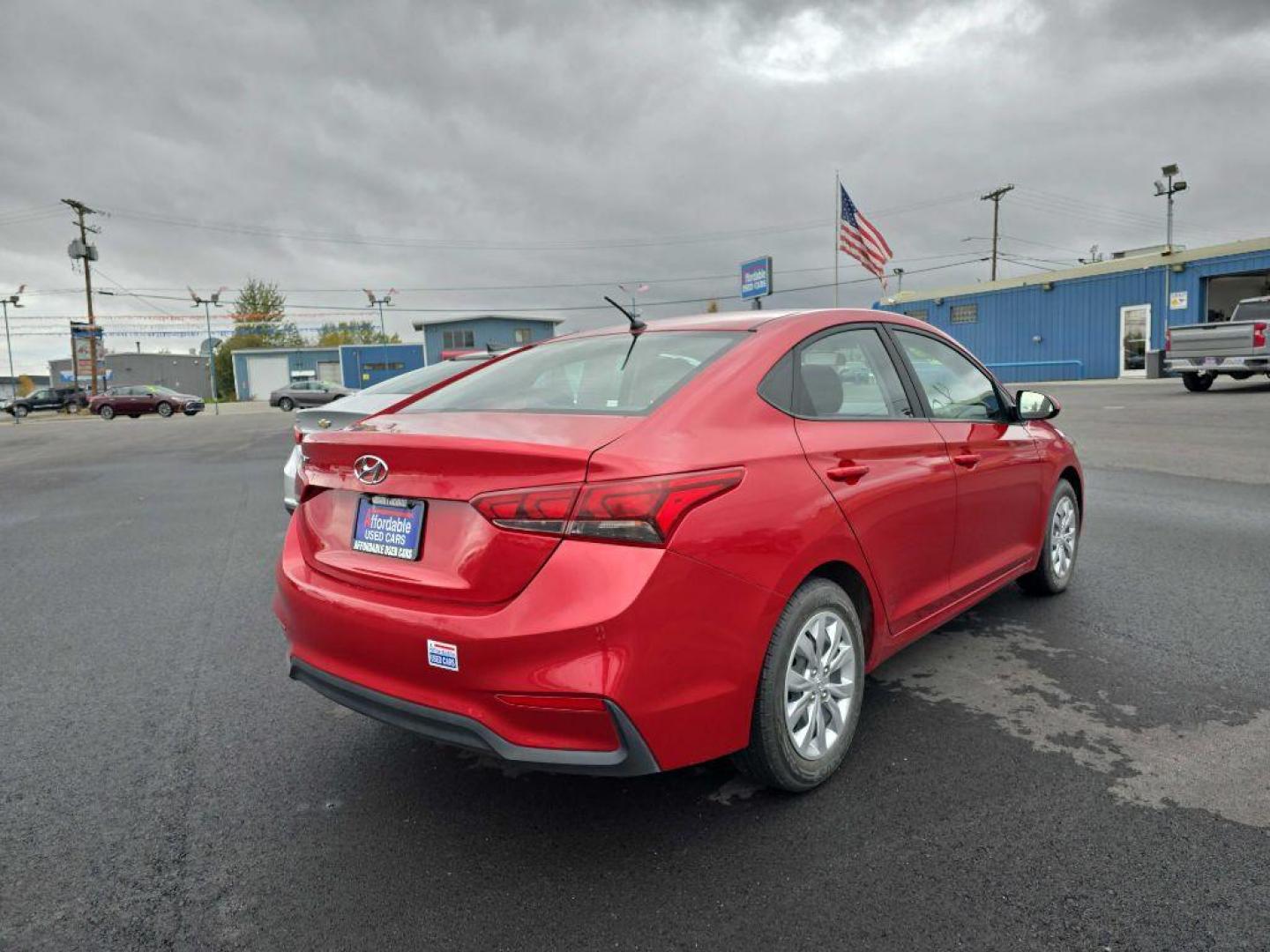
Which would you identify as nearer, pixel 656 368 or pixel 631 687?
pixel 631 687

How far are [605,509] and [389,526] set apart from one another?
745 millimetres

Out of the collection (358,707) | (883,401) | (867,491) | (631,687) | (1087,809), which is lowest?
(1087,809)

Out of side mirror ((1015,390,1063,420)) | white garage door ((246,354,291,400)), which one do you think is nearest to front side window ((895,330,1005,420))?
side mirror ((1015,390,1063,420))

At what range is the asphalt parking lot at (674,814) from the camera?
7.00 ft

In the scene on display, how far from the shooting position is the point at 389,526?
255cm

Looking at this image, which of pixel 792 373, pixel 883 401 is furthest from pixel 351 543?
pixel 883 401

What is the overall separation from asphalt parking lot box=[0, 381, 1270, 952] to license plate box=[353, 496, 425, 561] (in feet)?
2.82

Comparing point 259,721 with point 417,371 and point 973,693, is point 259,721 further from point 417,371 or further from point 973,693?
point 417,371

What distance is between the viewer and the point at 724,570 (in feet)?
7.65

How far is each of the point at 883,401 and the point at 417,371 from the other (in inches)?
243

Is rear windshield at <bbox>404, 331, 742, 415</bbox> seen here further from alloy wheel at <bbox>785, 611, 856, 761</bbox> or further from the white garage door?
the white garage door

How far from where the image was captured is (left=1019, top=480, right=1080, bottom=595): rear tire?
15.0 ft

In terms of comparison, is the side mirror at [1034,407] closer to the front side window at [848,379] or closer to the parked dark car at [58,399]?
the front side window at [848,379]

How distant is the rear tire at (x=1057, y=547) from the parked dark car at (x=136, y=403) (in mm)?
44850
